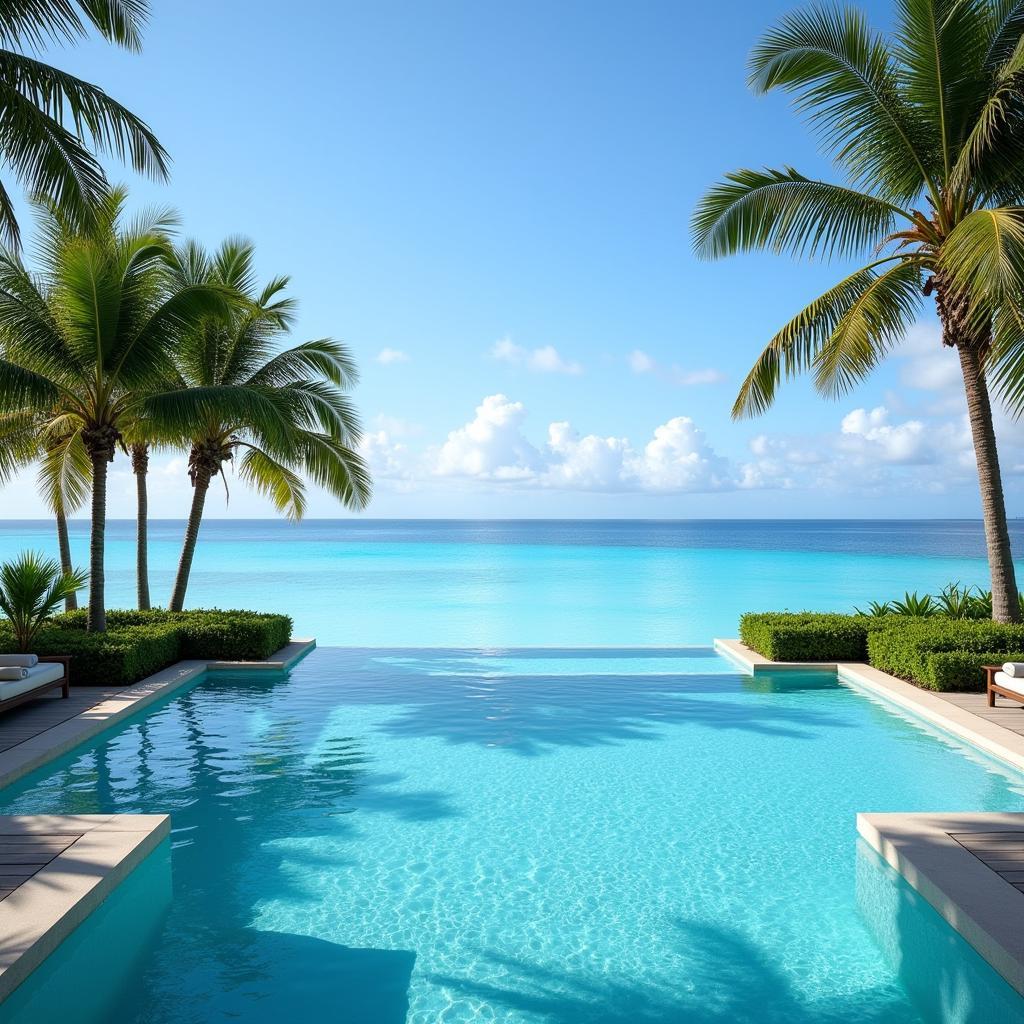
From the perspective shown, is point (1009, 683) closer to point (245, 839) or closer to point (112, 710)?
point (245, 839)

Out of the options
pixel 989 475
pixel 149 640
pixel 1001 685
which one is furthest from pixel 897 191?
pixel 149 640

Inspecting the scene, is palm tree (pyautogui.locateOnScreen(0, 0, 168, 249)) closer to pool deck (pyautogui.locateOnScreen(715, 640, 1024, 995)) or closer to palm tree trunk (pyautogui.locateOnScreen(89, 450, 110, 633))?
palm tree trunk (pyautogui.locateOnScreen(89, 450, 110, 633))

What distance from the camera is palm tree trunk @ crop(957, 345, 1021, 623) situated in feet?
36.7

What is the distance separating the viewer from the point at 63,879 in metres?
4.52

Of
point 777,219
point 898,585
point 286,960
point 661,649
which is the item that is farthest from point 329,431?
point 898,585

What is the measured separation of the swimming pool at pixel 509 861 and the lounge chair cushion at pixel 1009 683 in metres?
0.94

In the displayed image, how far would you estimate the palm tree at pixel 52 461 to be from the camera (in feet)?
45.8

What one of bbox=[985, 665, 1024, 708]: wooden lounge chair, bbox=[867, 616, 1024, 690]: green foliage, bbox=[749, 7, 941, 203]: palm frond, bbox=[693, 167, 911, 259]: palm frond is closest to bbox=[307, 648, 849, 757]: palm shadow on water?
bbox=[867, 616, 1024, 690]: green foliage

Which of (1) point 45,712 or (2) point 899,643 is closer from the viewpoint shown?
(1) point 45,712

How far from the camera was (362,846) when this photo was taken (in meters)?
5.89

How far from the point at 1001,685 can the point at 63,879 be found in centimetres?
881

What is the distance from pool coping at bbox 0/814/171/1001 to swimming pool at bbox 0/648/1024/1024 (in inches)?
5.2

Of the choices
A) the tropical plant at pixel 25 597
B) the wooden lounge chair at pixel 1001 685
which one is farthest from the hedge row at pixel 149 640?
the wooden lounge chair at pixel 1001 685

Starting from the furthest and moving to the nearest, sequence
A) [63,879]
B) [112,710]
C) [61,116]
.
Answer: [112,710]
[61,116]
[63,879]
